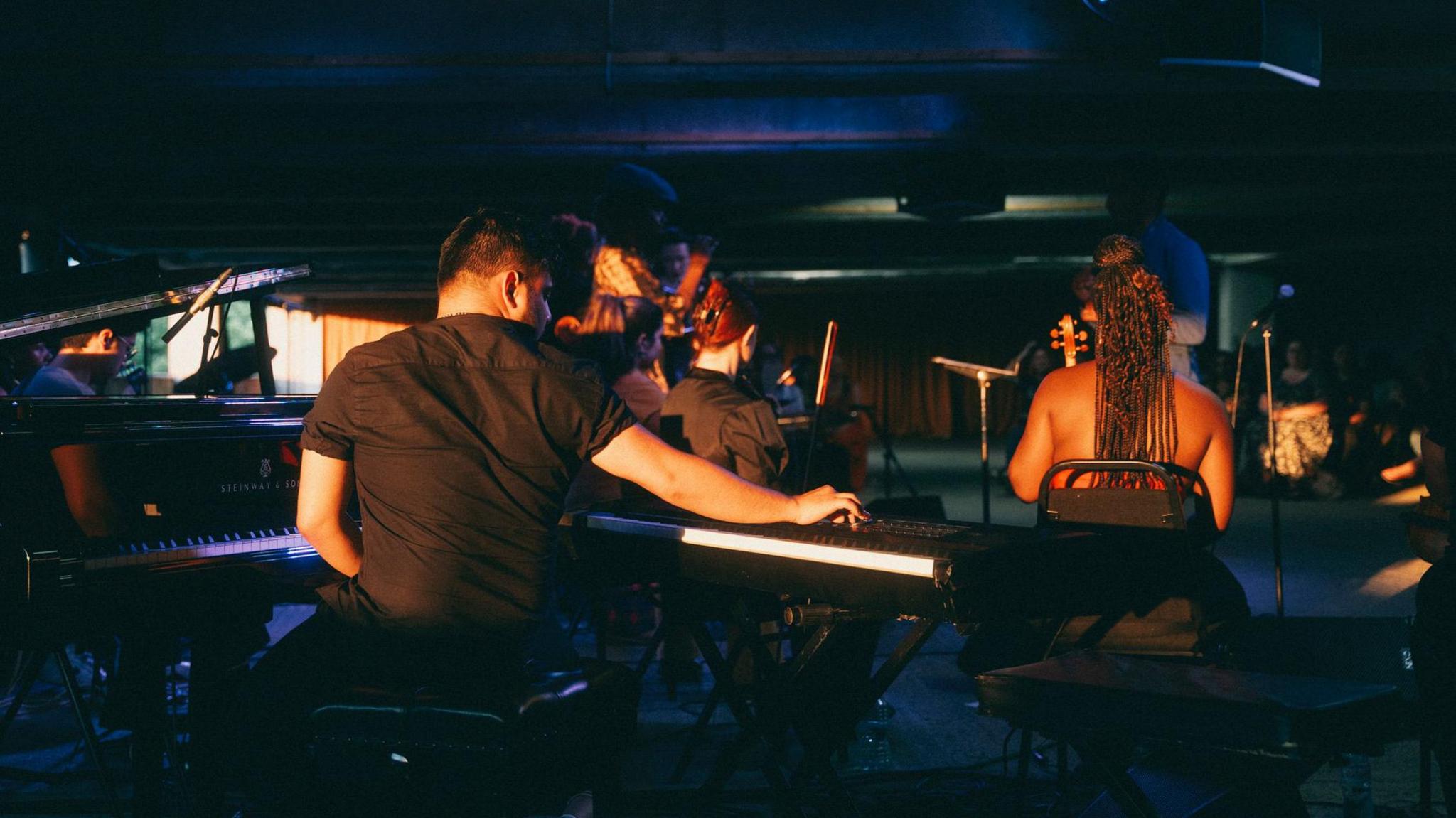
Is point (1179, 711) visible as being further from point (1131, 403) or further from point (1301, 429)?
point (1301, 429)

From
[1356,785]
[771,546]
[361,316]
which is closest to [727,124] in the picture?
[771,546]

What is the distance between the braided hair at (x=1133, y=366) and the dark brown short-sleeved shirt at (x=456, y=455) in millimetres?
1434

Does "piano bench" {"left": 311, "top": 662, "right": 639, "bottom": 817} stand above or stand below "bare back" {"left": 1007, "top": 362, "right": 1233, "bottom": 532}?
below

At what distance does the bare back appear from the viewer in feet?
9.03

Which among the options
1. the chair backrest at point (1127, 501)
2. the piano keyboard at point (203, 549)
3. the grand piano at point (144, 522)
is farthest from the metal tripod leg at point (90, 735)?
the chair backrest at point (1127, 501)

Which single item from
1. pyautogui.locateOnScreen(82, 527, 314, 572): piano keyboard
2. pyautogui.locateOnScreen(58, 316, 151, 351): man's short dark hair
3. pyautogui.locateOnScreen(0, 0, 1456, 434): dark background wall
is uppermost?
pyautogui.locateOnScreen(0, 0, 1456, 434): dark background wall

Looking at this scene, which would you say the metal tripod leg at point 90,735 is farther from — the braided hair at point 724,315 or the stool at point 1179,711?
the stool at point 1179,711

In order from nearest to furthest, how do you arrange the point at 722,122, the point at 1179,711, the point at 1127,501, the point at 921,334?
the point at 1179,711 → the point at 1127,501 → the point at 722,122 → the point at 921,334

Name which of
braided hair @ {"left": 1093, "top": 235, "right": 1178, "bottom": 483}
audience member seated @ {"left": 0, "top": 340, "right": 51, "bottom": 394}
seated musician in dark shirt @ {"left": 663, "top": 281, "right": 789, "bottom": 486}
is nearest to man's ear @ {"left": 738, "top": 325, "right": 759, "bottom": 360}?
seated musician in dark shirt @ {"left": 663, "top": 281, "right": 789, "bottom": 486}

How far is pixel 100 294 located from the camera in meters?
2.86

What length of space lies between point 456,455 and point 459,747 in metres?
0.51

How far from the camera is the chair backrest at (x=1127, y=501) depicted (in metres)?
2.44

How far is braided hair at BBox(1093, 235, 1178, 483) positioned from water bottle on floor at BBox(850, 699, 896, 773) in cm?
118

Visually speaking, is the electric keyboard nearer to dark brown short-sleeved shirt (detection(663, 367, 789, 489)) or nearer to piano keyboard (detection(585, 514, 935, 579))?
piano keyboard (detection(585, 514, 935, 579))
